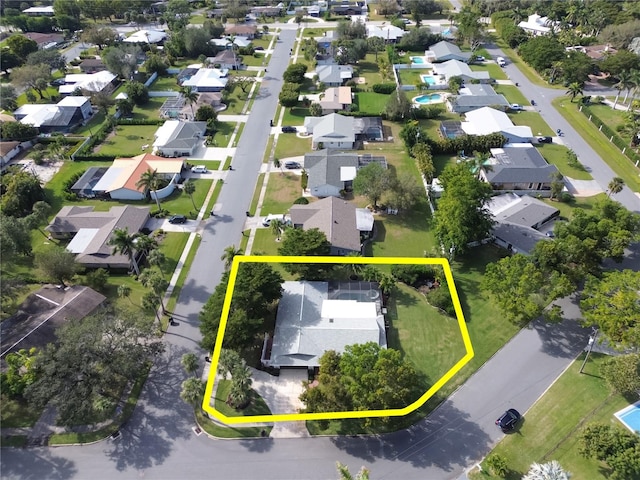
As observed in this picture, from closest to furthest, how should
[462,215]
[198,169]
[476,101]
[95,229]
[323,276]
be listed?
[462,215] → [323,276] → [95,229] → [198,169] → [476,101]

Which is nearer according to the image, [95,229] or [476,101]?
[95,229]

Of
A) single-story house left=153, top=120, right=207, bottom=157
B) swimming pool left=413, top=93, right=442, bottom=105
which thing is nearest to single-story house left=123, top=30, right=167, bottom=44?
single-story house left=153, top=120, right=207, bottom=157

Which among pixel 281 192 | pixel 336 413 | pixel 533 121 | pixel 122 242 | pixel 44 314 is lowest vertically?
pixel 281 192

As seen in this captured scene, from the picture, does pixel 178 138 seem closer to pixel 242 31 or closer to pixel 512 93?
pixel 512 93

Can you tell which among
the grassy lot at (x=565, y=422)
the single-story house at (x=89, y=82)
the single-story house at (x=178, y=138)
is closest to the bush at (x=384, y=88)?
the single-story house at (x=178, y=138)

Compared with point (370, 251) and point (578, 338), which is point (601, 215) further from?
point (370, 251)

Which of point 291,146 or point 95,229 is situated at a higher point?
point 95,229

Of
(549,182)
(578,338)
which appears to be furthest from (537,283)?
Answer: (549,182)

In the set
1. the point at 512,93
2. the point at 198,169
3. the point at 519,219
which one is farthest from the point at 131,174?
the point at 512,93

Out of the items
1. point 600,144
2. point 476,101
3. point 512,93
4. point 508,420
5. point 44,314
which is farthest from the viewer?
point 512,93
